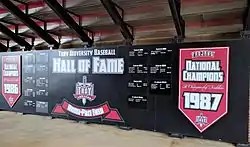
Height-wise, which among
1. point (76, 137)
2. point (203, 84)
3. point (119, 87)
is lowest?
point (76, 137)

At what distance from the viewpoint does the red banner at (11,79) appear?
711 centimetres

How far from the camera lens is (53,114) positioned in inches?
259

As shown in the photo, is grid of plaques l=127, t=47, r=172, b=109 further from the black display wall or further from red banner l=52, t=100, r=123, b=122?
red banner l=52, t=100, r=123, b=122

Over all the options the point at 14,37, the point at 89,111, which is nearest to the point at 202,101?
the point at 89,111

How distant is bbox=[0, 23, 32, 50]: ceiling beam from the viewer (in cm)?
699

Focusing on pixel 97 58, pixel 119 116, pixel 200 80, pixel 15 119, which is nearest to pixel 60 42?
pixel 97 58

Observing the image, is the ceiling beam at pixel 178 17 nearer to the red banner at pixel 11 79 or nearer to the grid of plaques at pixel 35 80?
the grid of plaques at pixel 35 80

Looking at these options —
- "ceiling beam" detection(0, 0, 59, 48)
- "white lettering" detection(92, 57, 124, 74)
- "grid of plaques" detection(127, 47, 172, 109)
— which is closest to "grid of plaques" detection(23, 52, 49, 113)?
"ceiling beam" detection(0, 0, 59, 48)

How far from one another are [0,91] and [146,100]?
465 cm

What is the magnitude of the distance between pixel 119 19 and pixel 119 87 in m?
1.45

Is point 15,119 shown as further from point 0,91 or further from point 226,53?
point 226,53

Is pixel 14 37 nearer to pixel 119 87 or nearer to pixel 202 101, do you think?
pixel 119 87

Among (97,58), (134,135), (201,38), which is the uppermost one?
(201,38)

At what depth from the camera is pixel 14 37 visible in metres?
7.36
